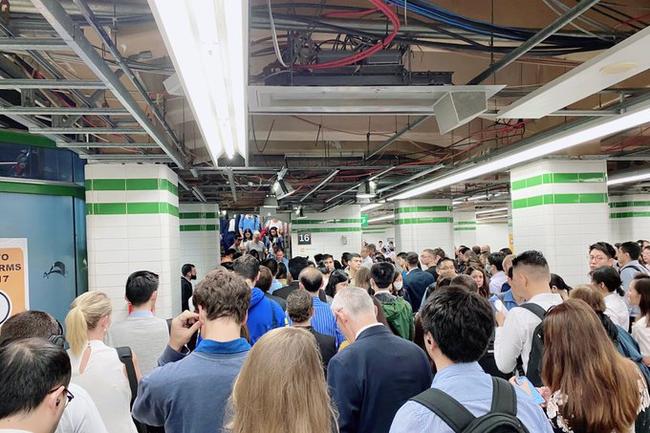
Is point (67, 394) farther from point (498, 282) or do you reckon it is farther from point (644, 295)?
point (498, 282)

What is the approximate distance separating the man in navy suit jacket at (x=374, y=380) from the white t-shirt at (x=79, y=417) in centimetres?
105

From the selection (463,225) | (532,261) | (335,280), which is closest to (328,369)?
(532,261)

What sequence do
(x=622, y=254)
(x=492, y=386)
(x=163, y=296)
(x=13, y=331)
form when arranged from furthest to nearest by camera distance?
(x=163, y=296) < (x=622, y=254) < (x=13, y=331) < (x=492, y=386)

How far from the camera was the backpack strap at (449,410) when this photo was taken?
136 cm

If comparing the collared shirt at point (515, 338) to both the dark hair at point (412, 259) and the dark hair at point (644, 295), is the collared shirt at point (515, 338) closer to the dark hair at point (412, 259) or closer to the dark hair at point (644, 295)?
the dark hair at point (644, 295)

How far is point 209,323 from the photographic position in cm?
190

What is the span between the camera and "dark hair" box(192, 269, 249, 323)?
1899mm

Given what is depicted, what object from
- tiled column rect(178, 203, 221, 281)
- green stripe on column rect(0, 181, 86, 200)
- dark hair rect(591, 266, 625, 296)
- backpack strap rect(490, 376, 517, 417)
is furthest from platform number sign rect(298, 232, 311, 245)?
backpack strap rect(490, 376, 517, 417)

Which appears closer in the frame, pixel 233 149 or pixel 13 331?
pixel 13 331

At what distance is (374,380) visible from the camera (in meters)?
2.26

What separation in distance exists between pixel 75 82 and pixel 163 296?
13.5 feet

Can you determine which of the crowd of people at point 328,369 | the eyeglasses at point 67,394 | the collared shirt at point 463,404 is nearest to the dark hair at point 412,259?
the crowd of people at point 328,369

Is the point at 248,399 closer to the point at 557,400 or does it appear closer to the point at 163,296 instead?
the point at 557,400

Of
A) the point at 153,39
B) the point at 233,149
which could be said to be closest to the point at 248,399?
the point at 153,39
